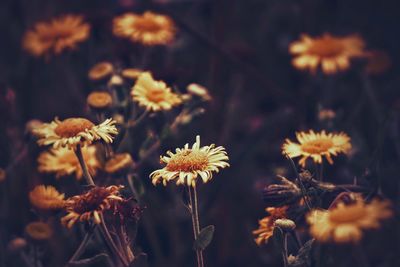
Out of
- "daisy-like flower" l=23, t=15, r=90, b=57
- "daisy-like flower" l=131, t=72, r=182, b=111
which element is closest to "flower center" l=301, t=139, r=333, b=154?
"daisy-like flower" l=131, t=72, r=182, b=111

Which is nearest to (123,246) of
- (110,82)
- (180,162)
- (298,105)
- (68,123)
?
(180,162)

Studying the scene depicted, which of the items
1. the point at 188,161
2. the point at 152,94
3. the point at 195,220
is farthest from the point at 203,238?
the point at 152,94

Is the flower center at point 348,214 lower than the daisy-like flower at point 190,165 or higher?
lower

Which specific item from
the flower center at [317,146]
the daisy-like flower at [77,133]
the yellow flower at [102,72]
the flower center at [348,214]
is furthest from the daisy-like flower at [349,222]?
the yellow flower at [102,72]

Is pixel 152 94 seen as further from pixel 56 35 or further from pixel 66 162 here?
pixel 56 35

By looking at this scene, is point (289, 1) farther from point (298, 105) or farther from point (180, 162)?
point (180, 162)

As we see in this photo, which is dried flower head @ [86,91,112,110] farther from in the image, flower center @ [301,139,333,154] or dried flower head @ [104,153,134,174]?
flower center @ [301,139,333,154]

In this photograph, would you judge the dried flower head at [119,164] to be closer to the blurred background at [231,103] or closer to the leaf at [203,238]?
the blurred background at [231,103]
